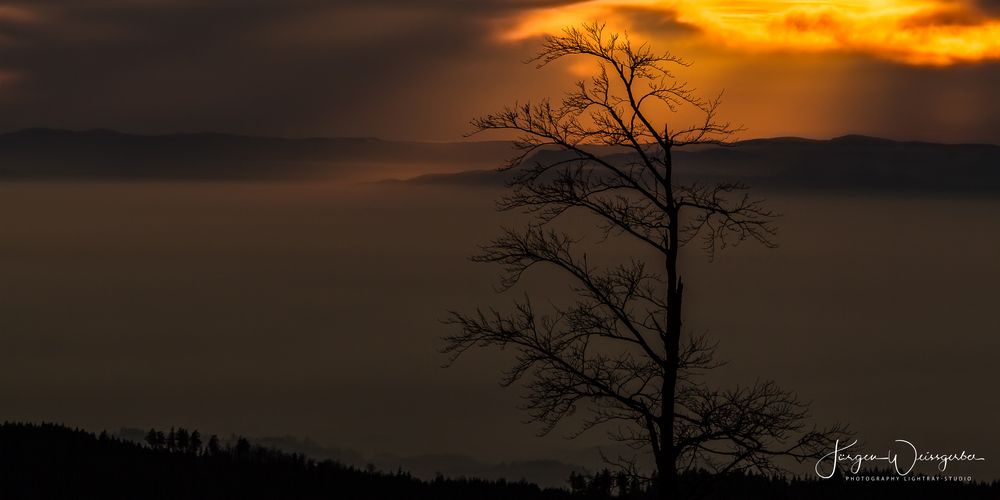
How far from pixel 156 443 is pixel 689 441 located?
514 inches

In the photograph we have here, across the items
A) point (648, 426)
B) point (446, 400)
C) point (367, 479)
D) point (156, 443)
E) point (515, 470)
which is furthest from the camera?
point (446, 400)

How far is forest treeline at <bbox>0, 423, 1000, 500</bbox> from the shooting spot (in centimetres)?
2150

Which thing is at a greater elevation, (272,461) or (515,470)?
(515,470)

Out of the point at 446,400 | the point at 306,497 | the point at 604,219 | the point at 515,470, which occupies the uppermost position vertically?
the point at 446,400

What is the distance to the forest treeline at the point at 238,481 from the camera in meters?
21.5

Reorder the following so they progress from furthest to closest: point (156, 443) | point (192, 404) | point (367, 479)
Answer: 1. point (192, 404)
2. point (156, 443)
3. point (367, 479)

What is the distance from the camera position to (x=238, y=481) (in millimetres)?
22766

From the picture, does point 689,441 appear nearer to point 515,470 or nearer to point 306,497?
point 306,497

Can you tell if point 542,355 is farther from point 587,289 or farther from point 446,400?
point 446,400

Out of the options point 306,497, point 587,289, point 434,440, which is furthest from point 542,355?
point 434,440

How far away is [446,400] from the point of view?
19512 centimetres

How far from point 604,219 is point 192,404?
6065 inches

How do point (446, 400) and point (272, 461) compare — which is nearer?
point (272, 461)

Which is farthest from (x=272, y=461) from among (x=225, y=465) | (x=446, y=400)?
(x=446, y=400)
